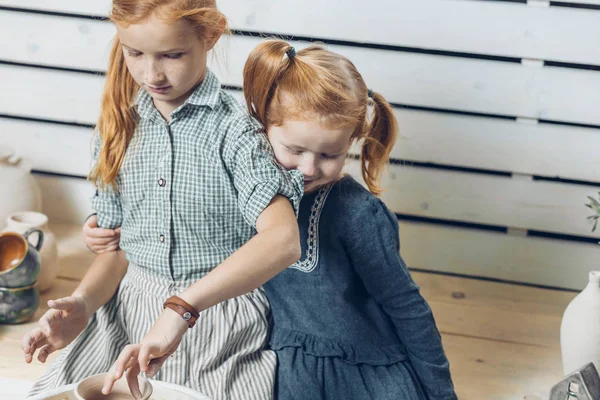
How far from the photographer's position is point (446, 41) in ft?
6.75

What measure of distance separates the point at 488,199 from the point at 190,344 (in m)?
1.11

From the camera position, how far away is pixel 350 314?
4.76 feet

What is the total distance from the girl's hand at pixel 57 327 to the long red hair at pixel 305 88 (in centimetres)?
46

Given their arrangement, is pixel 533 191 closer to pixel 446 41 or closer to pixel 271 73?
pixel 446 41

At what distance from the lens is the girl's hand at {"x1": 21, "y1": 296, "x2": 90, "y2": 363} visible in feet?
4.11

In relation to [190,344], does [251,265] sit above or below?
above

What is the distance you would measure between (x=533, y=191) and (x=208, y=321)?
113 cm

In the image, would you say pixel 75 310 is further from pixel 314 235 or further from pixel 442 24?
pixel 442 24

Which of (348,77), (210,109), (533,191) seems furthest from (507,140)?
(210,109)

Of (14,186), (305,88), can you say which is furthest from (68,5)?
(305,88)

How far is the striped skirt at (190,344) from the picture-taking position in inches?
53.3

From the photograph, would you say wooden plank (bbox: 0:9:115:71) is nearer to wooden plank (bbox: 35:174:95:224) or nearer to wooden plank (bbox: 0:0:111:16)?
wooden plank (bbox: 0:0:111:16)

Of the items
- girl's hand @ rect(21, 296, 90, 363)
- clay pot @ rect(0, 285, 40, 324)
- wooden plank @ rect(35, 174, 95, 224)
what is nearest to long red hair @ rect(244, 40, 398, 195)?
girl's hand @ rect(21, 296, 90, 363)

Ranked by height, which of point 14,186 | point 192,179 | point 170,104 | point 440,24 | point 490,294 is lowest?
point 490,294
